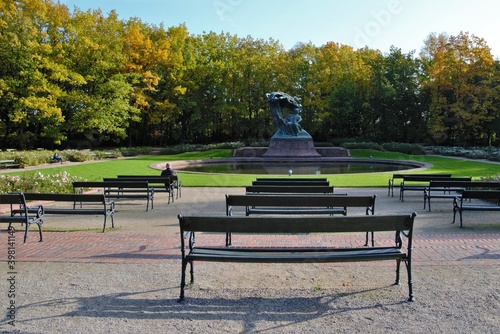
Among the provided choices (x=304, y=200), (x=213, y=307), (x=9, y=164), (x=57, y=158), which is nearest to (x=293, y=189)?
(x=304, y=200)

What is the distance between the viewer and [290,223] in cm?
449

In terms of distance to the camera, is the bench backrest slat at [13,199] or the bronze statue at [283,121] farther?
the bronze statue at [283,121]

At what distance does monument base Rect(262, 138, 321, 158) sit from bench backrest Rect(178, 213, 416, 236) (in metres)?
27.5

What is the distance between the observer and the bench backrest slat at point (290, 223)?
14.7 feet

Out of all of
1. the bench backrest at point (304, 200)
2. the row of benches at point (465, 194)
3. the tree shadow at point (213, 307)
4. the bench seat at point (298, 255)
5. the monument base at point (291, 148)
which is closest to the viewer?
the tree shadow at point (213, 307)

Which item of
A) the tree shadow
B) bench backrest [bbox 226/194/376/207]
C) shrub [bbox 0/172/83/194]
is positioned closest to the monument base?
shrub [bbox 0/172/83/194]

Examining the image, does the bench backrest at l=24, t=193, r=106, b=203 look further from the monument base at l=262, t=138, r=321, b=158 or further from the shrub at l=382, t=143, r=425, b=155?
the shrub at l=382, t=143, r=425, b=155

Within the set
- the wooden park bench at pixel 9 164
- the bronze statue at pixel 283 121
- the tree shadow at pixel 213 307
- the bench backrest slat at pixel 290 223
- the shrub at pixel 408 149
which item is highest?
the bronze statue at pixel 283 121

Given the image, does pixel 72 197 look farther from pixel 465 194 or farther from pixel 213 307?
pixel 465 194


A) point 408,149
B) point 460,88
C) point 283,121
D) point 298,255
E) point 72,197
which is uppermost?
point 460,88

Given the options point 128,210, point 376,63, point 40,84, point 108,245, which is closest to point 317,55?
point 376,63

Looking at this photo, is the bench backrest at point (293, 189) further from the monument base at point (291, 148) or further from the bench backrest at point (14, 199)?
the monument base at point (291, 148)

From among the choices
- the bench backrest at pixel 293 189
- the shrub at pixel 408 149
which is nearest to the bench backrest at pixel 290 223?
the bench backrest at pixel 293 189

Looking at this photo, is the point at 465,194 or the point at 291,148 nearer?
the point at 465,194
